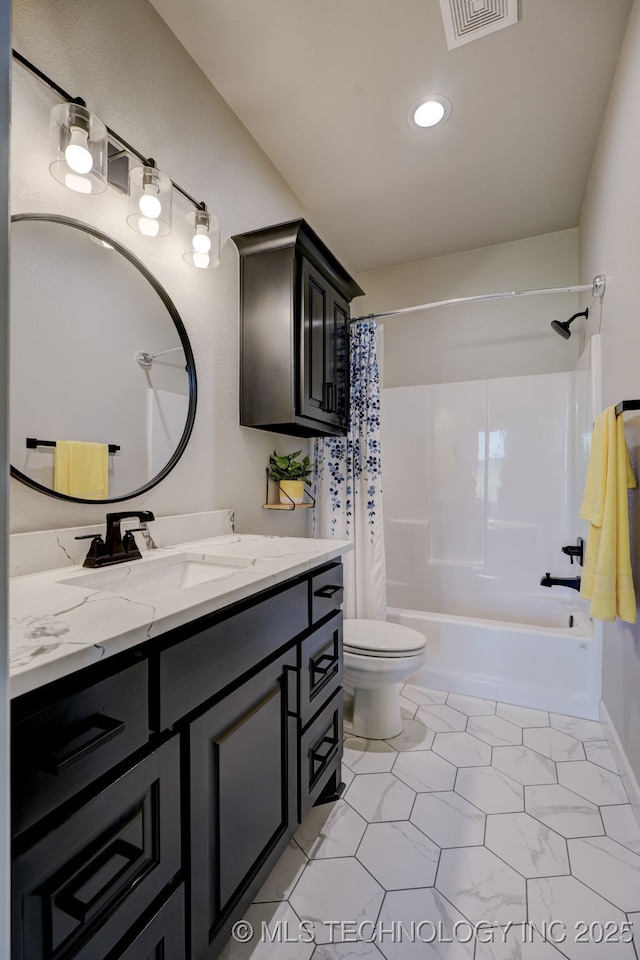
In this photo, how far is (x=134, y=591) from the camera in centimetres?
116

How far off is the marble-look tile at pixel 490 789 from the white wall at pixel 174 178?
4.08 ft

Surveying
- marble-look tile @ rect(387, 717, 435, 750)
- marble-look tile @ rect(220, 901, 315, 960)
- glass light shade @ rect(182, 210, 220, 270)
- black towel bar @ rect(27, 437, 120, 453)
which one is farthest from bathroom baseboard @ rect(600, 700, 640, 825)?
glass light shade @ rect(182, 210, 220, 270)

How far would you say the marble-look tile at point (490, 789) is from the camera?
151cm

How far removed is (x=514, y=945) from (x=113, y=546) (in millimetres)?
1377

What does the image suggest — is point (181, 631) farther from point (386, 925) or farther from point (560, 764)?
point (560, 764)

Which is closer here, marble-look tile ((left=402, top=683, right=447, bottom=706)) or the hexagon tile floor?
the hexagon tile floor

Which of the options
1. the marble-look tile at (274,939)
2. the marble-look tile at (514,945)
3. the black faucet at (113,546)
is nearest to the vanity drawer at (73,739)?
the black faucet at (113,546)

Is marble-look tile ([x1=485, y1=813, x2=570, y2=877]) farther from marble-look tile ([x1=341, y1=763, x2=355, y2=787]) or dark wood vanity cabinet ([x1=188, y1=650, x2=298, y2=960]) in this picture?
A: dark wood vanity cabinet ([x1=188, y1=650, x2=298, y2=960])

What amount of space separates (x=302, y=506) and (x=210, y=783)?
4.40 ft

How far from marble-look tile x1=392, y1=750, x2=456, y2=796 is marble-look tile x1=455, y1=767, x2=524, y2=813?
0.14 feet

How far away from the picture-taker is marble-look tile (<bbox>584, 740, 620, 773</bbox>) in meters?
1.72

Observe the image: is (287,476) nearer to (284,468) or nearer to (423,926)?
(284,468)

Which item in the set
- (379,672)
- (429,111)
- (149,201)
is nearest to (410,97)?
(429,111)

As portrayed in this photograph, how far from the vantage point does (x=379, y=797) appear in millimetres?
1561
